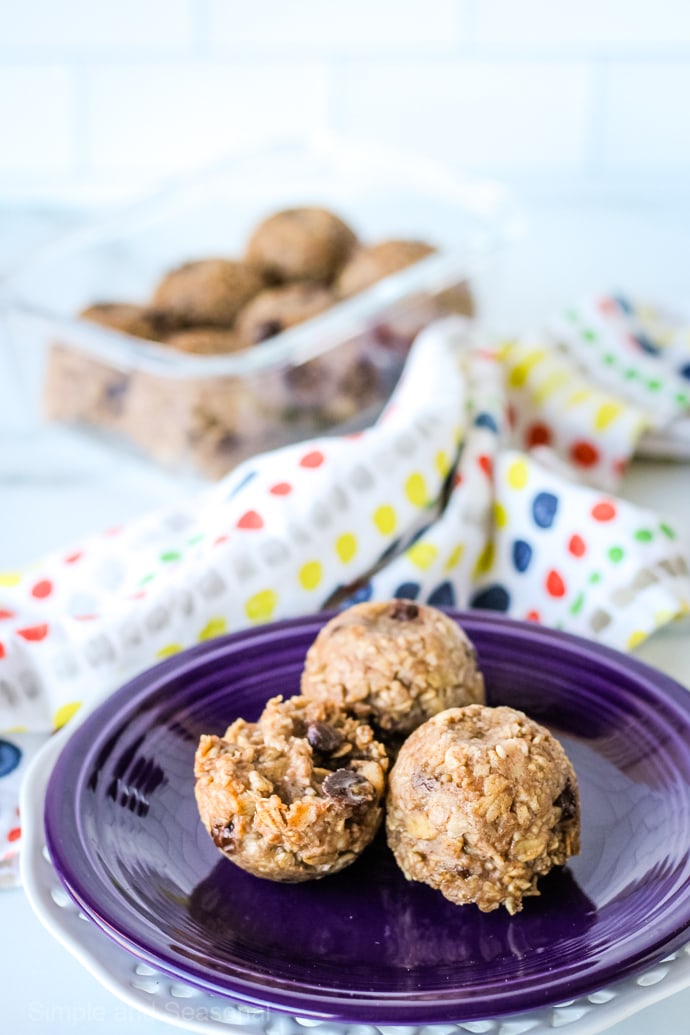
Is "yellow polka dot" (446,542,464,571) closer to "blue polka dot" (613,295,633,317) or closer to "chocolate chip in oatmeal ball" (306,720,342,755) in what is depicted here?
"chocolate chip in oatmeal ball" (306,720,342,755)

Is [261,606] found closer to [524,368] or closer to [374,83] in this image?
[524,368]

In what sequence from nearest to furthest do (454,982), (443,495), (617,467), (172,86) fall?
1. (454,982)
2. (443,495)
3. (617,467)
4. (172,86)

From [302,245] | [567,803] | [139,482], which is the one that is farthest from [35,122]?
[567,803]

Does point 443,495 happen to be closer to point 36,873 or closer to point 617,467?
point 617,467

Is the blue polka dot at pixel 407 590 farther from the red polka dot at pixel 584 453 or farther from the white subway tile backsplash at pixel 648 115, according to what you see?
the white subway tile backsplash at pixel 648 115

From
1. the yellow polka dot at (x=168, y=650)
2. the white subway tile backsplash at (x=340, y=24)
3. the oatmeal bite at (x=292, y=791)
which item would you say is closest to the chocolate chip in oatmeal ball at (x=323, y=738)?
the oatmeal bite at (x=292, y=791)

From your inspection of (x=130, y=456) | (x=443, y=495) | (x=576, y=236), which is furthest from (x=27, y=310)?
(x=576, y=236)
